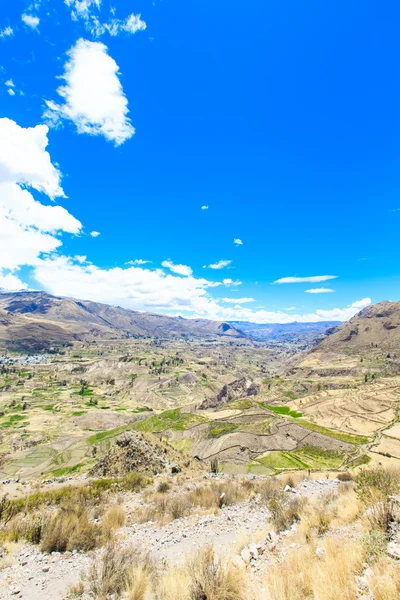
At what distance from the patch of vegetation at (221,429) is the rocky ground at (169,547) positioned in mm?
45729

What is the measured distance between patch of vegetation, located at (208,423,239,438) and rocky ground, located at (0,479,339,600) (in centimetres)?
4573

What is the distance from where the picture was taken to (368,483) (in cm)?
1157

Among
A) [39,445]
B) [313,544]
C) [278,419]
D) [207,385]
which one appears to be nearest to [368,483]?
[313,544]

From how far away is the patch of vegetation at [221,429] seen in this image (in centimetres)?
5859

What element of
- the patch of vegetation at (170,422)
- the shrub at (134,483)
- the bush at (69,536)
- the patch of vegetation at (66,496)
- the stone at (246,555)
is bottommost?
the patch of vegetation at (170,422)

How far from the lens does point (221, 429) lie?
60969 millimetres

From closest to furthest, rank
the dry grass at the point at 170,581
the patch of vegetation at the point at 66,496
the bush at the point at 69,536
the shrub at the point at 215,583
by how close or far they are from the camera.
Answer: the shrub at the point at 215,583, the dry grass at the point at 170,581, the bush at the point at 69,536, the patch of vegetation at the point at 66,496

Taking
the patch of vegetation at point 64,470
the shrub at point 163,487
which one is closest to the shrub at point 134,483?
the shrub at point 163,487

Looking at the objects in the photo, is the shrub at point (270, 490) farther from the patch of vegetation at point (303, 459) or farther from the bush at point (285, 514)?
the patch of vegetation at point (303, 459)

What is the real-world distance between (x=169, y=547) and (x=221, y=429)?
53572 millimetres

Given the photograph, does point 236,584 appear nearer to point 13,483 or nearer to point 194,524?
point 194,524

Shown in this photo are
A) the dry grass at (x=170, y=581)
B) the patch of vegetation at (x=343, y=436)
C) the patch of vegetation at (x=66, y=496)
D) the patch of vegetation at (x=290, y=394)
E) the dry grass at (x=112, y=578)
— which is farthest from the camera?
the patch of vegetation at (x=290, y=394)

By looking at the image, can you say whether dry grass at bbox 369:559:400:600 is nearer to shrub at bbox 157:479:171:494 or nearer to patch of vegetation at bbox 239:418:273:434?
shrub at bbox 157:479:171:494

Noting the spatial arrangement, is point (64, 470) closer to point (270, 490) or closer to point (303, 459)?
point (303, 459)
